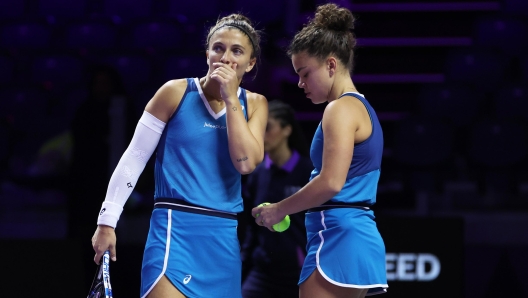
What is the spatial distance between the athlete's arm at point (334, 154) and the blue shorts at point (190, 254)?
0.30m

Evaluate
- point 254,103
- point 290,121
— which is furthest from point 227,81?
point 290,121

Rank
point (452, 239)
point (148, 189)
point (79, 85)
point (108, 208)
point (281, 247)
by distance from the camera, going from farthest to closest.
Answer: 1. point (79, 85)
2. point (148, 189)
3. point (452, 239)
4. point (281, 247)
5. point (108, 208)

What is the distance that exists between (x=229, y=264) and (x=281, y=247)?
1.23 meters

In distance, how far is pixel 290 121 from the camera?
461 centimetres

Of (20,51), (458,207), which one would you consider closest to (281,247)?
(458,207)

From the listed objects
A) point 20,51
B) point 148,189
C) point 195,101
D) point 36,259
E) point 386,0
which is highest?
point 386,0

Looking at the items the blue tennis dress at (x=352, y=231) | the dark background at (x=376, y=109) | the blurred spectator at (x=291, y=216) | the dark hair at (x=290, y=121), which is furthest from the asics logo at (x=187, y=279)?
the dark background at (x=376, y=109)

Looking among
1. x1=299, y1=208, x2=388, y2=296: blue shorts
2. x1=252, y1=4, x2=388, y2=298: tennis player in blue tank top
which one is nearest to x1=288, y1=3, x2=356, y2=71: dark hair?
x1=252, y1=4, x2=388, y2=298: tennis player in blue tank top

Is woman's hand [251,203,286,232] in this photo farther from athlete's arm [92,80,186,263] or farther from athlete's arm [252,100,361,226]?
athlete's arm [92,80,186,263]

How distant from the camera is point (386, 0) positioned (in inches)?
343

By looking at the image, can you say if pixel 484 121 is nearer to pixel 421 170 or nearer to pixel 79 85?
pixel 421 170

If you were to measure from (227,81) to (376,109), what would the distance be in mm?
5134

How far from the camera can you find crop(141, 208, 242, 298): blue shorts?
293 cm

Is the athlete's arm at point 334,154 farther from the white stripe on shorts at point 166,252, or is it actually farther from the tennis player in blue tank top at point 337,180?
the white stripe on shorts at point 166,252
